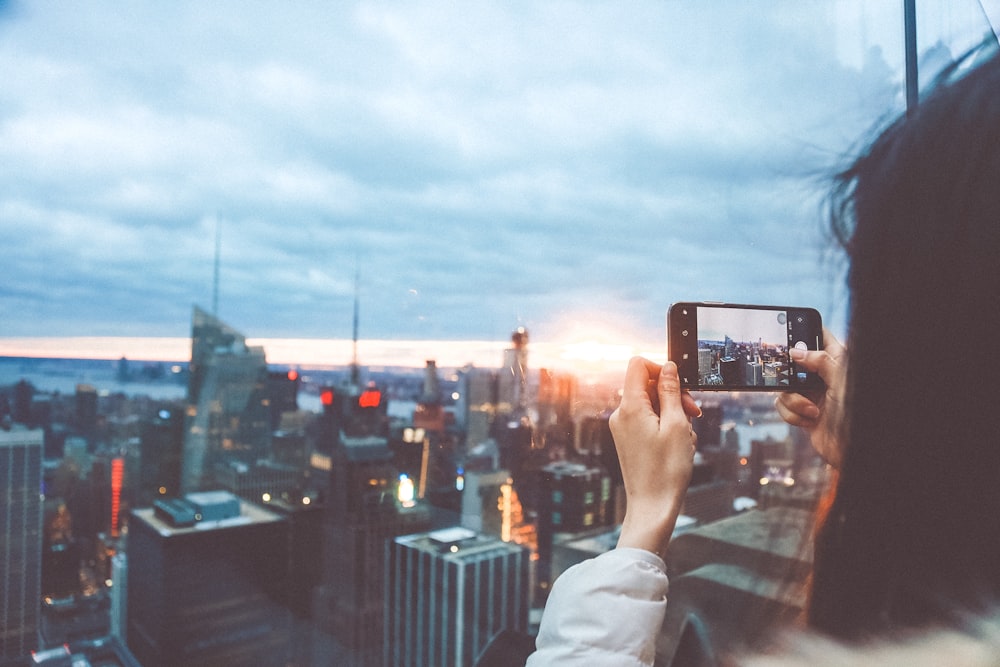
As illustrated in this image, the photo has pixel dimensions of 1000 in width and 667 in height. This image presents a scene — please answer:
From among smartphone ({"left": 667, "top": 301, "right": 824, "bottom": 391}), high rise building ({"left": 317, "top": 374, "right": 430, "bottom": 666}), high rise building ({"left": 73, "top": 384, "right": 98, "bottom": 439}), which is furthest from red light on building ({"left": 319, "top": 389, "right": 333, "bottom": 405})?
smartphone ({"left": 667, "top": 301, "right": 824, "bottom": 391})

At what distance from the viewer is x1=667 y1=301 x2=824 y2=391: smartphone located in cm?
60

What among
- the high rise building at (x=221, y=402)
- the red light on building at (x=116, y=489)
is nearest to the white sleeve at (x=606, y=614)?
the red light on building at (x=116, y=489)

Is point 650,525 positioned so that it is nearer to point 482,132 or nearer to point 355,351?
point 482,132

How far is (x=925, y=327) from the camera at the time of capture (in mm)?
423

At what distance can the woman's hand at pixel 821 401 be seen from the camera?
621 mm

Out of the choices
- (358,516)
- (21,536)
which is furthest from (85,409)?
(358,516)

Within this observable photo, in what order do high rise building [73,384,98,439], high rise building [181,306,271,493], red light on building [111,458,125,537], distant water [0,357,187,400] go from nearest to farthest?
distant water [0,357,187,400], high rise building [73,384,98,439], red light on building [111,458,125,537], high rise building [181,306,271,493]

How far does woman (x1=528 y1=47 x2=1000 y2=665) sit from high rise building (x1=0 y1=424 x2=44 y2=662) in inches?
64.6

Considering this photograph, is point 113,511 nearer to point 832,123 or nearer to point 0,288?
point 0,288

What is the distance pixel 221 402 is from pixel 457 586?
4.45ft

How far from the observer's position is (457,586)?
222 cm

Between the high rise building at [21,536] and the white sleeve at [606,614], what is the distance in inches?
62.7

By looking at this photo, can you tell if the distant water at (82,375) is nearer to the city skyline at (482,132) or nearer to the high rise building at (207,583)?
the city skyline at (482,132)

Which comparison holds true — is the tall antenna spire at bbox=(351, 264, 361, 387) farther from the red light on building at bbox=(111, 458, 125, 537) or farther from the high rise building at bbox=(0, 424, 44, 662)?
the high rise building at bbox=(0, 424, 44, 662)
